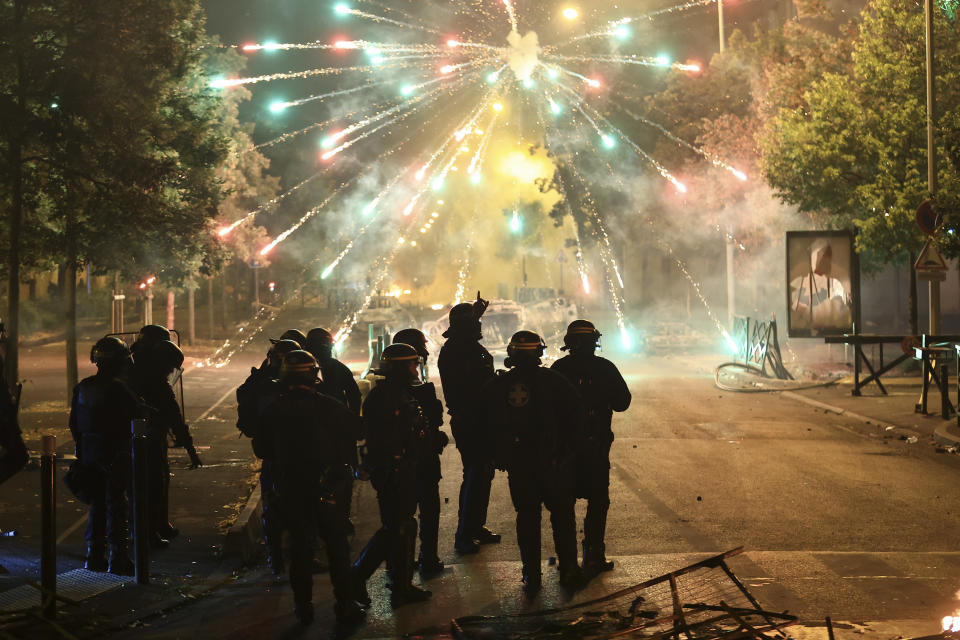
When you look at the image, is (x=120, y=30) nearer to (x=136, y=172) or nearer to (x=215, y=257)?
(x=136, y=172)

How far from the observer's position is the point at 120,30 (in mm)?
14953

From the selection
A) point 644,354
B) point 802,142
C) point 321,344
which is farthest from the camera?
point 644,354

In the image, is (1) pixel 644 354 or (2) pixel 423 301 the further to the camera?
(2) pixel 423 301

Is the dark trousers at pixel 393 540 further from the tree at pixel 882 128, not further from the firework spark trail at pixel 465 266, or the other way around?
the firework spark trail at pixel 465 266

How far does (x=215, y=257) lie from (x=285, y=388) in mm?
17224

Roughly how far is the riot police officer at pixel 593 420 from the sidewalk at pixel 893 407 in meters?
7.82

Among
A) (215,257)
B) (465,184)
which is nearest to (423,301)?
(465,184)

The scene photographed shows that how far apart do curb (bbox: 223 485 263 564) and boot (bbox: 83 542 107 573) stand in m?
0.93

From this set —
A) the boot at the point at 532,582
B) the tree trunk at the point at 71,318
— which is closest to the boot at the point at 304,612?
the boot at the point at 532,582

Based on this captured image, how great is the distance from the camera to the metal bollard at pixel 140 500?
702 centimetres

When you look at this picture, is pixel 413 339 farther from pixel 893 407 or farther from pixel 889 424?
pixel 893 407

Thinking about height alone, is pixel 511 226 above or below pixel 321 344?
above

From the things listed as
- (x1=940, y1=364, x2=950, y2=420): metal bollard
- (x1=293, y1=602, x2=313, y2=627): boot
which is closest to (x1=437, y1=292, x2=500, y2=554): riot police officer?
(x1=293, y1=602, x2=313, y2=627): boot

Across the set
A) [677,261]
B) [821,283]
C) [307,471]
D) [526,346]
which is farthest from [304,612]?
[677,261]
